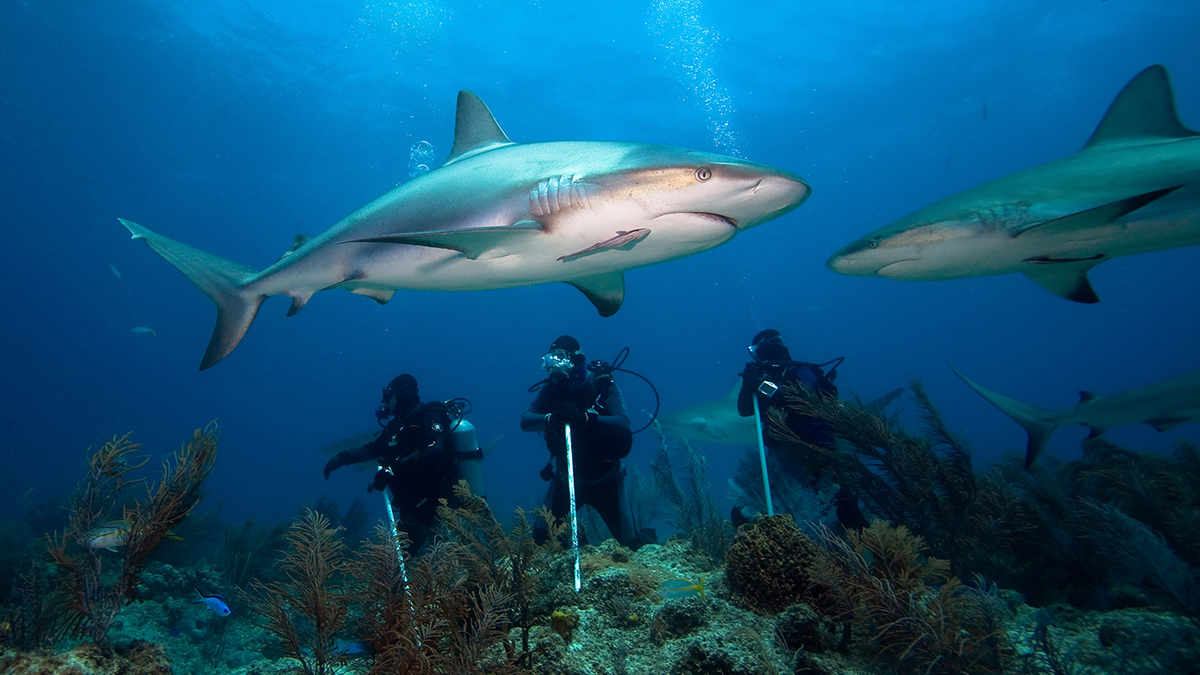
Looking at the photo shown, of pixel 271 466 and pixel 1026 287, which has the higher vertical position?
pixel 1026 287

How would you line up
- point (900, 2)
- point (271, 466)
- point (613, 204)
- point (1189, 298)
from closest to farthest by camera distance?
point (613, 204) → point (900, 2) → point (271, 466) → point (1189, 298)

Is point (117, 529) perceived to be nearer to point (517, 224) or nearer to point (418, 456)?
point (517, 224)

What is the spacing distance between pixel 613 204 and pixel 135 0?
40.9m

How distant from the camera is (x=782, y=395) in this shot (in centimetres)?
595

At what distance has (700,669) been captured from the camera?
2.25 metres

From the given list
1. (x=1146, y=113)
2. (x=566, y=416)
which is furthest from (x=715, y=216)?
(x=1146, y=113)

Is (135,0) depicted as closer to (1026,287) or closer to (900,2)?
(900,2)

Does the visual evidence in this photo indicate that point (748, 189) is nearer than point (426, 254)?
Yes

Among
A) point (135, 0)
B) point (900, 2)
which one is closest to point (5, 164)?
point (135, 0)

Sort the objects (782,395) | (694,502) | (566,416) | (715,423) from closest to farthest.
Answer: (566,416) < (782,395) < (694,502) < (715,423)

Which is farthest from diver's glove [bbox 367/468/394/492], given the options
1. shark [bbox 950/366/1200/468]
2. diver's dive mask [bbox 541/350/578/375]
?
shark [bbox 950/366/1200/468]

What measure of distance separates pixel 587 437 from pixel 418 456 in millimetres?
2539

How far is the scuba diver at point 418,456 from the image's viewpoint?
685cm

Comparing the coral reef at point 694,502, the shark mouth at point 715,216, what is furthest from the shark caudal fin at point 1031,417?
the shark mouth at point 715,216
